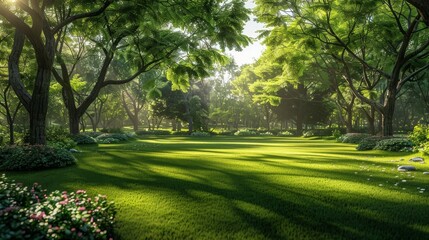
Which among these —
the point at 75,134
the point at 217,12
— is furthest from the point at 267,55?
the point at 75,134

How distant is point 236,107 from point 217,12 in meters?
53.7

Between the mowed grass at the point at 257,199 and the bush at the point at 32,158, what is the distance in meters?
0.63

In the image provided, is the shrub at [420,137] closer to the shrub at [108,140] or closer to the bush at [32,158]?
the bush at [32,158]

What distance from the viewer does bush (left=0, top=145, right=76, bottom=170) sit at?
31.6 ft

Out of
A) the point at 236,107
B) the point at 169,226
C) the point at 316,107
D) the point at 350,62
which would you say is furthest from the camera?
the point at 236,107

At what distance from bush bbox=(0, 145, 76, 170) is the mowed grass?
628 millimetres

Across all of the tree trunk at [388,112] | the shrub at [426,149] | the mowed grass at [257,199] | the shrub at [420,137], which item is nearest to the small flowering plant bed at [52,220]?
the mowed grass at [257,199]

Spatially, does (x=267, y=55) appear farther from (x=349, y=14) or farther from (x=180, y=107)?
(x=180, y=107)

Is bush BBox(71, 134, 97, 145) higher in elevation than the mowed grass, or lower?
higher

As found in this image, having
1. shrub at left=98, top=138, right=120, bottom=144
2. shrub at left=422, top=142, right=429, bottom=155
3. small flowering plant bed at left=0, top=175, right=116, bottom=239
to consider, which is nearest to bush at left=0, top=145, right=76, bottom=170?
small flowering plant bed at left=0, top=175, right=116, bottom=239

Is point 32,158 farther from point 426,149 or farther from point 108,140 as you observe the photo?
point 426,149

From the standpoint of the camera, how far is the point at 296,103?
167ft

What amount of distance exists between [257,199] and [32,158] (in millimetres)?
7581

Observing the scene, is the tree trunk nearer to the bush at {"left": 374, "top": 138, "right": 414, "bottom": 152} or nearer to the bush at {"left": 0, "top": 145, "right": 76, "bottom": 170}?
the bush at {"left": 374, "top": 138, "right": 414, "bottom": 152}
